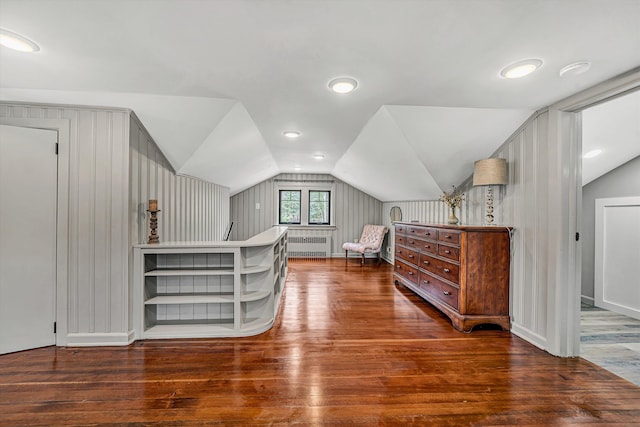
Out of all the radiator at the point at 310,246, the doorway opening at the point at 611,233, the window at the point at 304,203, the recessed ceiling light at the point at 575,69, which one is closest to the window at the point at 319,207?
the window at the point at 304,203

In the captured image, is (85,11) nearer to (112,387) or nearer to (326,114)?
(326,114)

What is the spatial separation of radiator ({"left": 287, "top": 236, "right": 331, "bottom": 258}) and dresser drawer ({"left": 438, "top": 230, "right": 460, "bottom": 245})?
4.33 metres

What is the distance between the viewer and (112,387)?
1881 millimetres

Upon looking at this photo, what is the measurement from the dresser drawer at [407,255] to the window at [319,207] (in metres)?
3.18

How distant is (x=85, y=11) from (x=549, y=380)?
3488 mm

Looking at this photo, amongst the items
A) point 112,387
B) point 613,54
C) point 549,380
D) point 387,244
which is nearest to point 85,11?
point 112,387

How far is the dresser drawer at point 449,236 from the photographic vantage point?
2.88m

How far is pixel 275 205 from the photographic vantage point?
7445 millimetres

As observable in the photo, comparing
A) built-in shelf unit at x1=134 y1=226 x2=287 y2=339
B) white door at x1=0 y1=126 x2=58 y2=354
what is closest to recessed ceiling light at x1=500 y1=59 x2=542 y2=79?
built-in shelf unit at x1=134 y1=226 x2=287 y2=339

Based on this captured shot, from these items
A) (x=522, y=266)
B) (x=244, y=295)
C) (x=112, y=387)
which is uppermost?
(x=522, y=266)

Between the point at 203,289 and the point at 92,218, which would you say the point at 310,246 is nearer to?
the point at 203,289

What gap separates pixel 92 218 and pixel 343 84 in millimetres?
2386

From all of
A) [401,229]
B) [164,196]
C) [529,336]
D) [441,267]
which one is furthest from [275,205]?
[529,336]

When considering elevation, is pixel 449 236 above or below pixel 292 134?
below
